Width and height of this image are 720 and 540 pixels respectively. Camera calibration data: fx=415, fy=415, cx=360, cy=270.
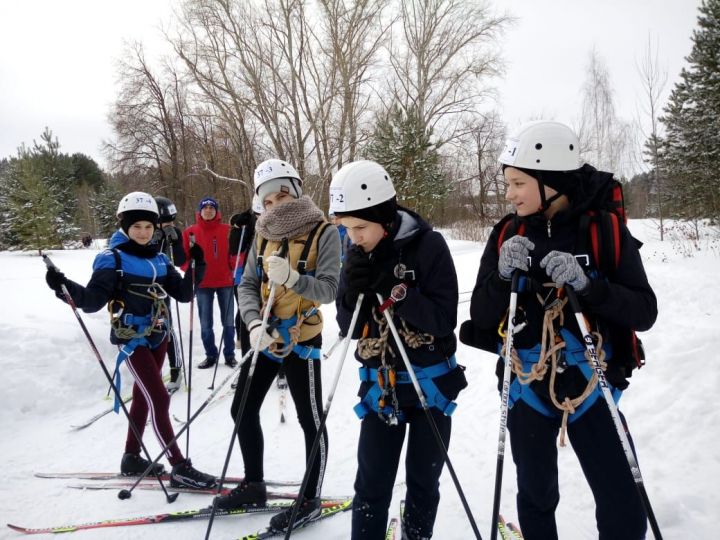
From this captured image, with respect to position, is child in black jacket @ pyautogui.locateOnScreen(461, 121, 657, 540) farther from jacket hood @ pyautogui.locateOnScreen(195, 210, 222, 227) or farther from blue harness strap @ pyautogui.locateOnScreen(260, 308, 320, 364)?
jacket hood @ pyautogui.locateOnScreen(195, 210, 222, 227)

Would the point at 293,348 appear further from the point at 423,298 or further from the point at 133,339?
the point at 133,339

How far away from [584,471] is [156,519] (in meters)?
2.74

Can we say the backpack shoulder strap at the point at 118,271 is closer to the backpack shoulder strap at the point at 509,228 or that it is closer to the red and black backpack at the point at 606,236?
the backpack shoulder strap at the point at 509,228

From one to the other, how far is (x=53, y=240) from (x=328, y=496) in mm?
24553

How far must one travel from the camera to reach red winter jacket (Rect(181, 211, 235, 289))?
6.42 metres

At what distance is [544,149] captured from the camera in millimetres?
1919

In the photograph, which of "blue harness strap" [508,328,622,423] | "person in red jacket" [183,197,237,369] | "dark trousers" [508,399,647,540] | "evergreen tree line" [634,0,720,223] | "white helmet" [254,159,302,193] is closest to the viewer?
"dark trousers" [508,399,647,540]

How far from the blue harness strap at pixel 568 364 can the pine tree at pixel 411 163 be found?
15.3 meters

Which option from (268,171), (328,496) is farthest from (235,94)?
(328,496)

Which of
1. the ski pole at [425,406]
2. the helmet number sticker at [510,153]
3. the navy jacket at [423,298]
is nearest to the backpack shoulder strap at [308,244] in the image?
the navy jacket at [423,298]

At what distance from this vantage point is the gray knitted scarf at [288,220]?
2807mm

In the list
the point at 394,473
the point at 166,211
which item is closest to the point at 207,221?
the point at 166,211

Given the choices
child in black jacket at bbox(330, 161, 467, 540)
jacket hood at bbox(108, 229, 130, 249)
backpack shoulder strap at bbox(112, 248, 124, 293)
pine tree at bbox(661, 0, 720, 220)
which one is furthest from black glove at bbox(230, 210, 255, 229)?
pine tree at bbox(661, 0, 720, 220)

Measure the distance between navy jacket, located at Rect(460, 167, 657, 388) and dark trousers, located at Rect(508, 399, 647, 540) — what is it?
26 cm
